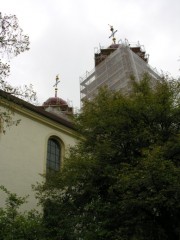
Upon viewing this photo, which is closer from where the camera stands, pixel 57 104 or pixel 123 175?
pixel 123 175

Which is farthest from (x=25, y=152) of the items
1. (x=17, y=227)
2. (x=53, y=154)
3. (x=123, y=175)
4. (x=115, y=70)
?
(x=115, y=70)

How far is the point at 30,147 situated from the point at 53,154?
2010mm

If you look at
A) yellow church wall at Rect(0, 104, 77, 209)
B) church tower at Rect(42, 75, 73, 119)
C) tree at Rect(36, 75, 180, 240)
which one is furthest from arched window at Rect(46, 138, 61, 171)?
church tower at Rect(42, 75, 73, 119)

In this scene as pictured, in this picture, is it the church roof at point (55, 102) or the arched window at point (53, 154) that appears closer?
the arched window at point (53, 154)

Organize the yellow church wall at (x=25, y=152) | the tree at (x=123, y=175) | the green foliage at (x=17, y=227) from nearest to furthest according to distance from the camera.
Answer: the green foliage at (x=17, y=227) → the tree at (x=123, y=175) → the yellow church wall at (x=25, y=152)

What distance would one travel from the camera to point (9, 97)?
11.6 m

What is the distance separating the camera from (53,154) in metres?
21.5

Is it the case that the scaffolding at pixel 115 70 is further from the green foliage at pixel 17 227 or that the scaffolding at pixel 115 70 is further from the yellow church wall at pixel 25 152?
the green foliage at pixel 17 227

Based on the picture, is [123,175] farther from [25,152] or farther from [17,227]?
[25,152]

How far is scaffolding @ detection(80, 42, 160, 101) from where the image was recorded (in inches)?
1578

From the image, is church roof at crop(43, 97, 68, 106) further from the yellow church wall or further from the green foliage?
the green foliage

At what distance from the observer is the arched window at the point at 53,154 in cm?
2097

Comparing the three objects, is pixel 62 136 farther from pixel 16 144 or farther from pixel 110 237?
pixel 110 237

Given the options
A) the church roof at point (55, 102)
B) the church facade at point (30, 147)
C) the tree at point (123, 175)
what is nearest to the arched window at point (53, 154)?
the church facade at point (30, 147)
